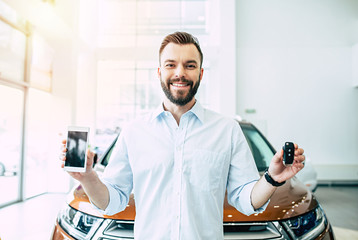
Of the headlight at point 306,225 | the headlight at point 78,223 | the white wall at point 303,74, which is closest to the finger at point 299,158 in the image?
the headlight at point 306,225

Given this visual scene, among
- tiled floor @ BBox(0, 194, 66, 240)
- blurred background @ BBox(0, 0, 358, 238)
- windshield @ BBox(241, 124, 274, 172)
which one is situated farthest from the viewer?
blurred background @ BBox(0, 0, 358, 238)

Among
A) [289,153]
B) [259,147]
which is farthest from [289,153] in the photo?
[259,147]

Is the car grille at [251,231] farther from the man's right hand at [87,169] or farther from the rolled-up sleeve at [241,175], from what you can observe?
the man's right hand at [87,169]

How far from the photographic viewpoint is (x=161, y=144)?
1001 mm

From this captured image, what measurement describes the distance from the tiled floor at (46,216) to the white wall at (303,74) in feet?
Answer: 6.37

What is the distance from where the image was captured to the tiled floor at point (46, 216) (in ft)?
10.3

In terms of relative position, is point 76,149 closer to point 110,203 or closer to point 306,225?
point 110,203

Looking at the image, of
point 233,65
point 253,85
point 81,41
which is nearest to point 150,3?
point 81,41

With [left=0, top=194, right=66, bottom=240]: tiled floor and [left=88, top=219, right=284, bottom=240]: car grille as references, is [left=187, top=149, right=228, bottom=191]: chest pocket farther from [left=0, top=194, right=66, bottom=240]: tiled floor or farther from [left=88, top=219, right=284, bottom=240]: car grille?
[left=0, top=194, right=66, bottom=240]: tiled floor

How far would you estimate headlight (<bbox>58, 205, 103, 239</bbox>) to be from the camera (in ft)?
4.24

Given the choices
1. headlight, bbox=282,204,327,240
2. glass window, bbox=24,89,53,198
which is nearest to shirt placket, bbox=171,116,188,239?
headlight, bbox=282,204,327,240

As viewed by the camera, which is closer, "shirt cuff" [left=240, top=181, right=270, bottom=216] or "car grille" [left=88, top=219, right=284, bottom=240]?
"shirt cuff" [left=240, top=181, right=270, bottom=216]

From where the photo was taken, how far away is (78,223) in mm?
1347

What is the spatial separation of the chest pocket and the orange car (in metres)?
A: 0.43
